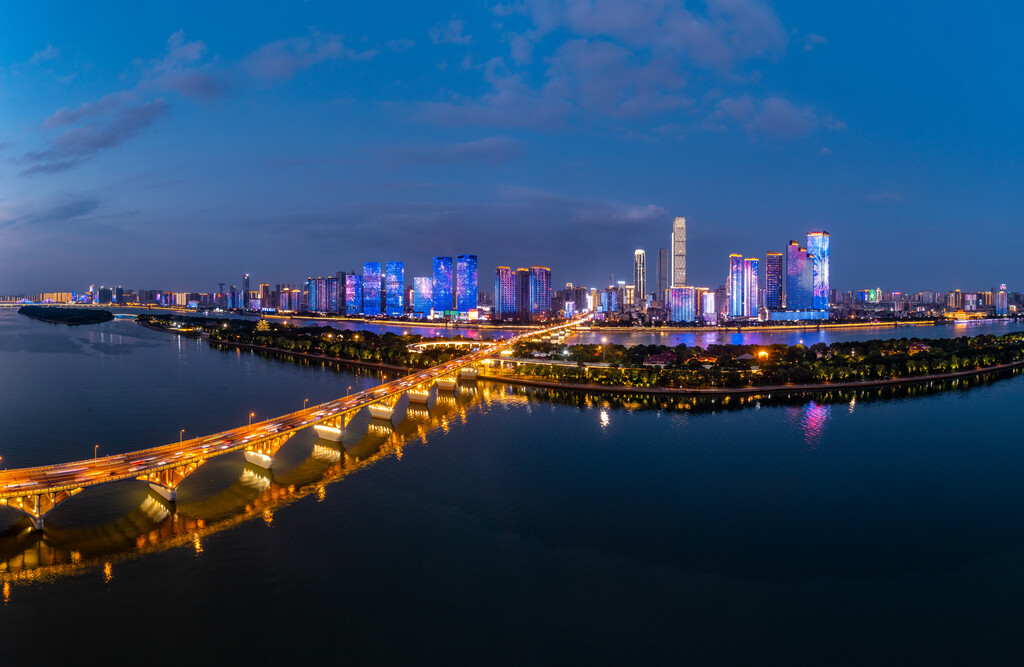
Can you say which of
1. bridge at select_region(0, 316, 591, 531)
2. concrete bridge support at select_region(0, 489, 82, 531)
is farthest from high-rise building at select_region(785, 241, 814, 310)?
concrete bridge support at select_region(0, 489, 82, 531)

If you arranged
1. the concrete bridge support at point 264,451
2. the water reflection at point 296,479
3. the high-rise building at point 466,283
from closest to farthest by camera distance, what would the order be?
the water reflection at point 296,479
the concrete bridge support at point 264,451
the high-rise building at point 466,283

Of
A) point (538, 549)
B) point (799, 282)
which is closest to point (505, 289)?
point (799, 282)

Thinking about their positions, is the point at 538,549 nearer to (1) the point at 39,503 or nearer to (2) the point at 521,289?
(1) the point at 39,503

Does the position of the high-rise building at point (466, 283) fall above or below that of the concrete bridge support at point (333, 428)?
above

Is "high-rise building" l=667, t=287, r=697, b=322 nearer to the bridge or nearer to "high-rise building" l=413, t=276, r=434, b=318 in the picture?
"high-rise building" l=413, t=276, r=434, b=318

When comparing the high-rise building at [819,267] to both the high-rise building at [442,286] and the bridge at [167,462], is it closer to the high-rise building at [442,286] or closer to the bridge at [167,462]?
the high-rise building at [442,286]

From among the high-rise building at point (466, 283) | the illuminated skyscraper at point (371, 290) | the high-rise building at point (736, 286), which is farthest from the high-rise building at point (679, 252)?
the illuminated skyscraper at point (371, 290)
